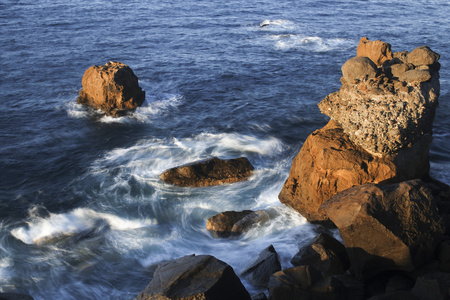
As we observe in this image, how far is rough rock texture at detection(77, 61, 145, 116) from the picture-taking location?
67.1 ft

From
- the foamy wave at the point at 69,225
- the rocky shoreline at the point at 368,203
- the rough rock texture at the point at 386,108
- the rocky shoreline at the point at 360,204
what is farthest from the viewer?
the foamy wave at the point at 69,225

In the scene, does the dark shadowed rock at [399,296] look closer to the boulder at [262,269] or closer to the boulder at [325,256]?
the boulder at [325,256]

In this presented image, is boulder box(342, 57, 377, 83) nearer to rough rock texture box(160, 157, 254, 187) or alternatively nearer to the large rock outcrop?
the large rock outcrop

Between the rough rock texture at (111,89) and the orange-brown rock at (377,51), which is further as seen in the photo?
the rough rock texture at (111,89)

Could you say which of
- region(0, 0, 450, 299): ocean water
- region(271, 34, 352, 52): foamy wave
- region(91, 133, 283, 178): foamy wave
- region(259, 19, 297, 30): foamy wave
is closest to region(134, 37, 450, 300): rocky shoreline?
region(0, 0, 450, 299): ocean water

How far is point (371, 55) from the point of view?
560 inches

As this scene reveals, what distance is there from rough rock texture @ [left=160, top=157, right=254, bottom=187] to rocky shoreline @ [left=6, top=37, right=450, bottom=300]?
0.12 ft

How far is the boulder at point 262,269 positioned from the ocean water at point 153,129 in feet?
0.86

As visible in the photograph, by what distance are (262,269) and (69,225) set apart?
21.0 ft

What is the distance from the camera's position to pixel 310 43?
102ft

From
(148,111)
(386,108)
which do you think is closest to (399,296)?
(386,108)

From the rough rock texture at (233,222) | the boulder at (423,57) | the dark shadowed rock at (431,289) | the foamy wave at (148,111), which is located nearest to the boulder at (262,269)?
the rough rock texture at (233,222)

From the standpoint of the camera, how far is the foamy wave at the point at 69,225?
41.7ft

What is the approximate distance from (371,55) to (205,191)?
7.16 meters
